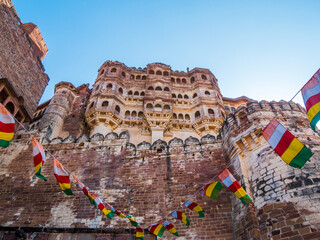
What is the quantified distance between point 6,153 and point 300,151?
13.7 meters

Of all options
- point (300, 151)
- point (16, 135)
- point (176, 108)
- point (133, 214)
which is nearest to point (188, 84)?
point (176, 108)

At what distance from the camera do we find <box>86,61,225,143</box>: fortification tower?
23031 millimetres

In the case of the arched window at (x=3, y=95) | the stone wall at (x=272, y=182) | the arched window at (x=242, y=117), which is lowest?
the stone wall at (x=272, y=182)

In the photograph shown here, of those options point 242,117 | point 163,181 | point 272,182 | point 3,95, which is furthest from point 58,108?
point 272,182

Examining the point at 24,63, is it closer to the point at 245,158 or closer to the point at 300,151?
the point at 245,158

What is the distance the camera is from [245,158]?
30.4 ft

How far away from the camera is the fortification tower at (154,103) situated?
23.0m

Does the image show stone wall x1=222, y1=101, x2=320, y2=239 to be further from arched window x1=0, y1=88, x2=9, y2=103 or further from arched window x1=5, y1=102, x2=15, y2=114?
arched window x1=5, y1=102, x2=15, y2=114

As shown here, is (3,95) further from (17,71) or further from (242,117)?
(242,117)

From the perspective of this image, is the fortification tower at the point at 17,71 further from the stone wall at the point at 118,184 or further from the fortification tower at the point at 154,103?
the stone wall at the point at 118,184

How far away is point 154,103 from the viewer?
25219mm

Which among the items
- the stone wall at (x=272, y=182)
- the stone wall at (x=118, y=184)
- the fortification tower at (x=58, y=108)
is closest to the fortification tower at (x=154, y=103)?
the fortification tower at (x=58, y=108)

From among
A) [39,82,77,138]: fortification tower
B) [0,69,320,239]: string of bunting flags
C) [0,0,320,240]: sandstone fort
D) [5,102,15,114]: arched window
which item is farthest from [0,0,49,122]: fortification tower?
[0,69,320,239]: string of bunting flags

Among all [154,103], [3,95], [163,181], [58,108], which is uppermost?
[154,103]
